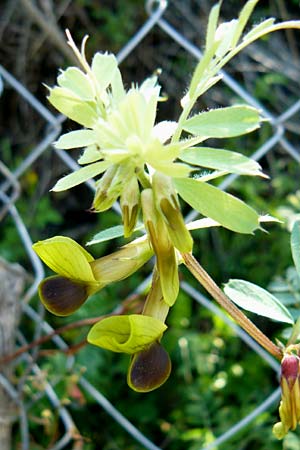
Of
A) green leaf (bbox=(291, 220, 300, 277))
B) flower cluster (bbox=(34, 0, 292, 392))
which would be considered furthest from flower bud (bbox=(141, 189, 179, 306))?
green leaf (bbox=(291, 220, 300, 277))

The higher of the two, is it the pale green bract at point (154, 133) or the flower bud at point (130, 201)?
the pale green bract at point (154, 133)

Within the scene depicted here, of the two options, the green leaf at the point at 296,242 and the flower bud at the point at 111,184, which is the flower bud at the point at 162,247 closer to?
the flower bud at the point at 111,184

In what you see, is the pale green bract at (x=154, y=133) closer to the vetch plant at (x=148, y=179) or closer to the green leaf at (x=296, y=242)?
the vetch plant at (x=148, y=179)

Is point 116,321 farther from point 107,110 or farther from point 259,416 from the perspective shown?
point 259,416

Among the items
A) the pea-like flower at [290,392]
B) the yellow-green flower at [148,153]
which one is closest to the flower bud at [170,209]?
the yellow-green flower at [148,153]

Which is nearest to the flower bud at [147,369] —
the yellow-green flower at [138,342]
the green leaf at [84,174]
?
the yellow-green flower at [138,342]

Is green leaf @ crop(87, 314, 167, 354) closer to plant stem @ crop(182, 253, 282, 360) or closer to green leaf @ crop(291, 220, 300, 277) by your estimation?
plant stem @ crop(182, 253, 282, 360)

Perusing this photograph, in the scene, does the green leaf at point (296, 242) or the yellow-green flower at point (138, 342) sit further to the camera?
the green leaf at point (296, 242)

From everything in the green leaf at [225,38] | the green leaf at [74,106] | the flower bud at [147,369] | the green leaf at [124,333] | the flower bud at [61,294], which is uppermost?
the green leaf at [225,38]

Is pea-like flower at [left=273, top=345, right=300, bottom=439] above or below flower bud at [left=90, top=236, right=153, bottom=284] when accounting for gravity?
below

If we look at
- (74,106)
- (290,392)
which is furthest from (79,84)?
(290,392)
